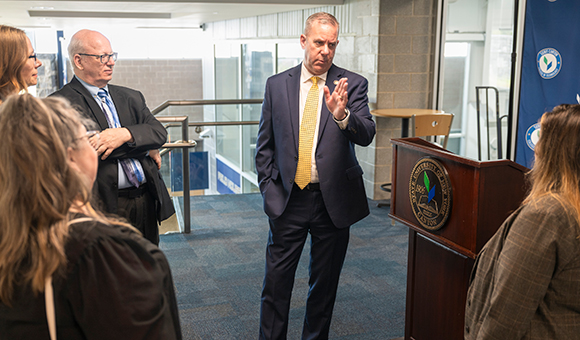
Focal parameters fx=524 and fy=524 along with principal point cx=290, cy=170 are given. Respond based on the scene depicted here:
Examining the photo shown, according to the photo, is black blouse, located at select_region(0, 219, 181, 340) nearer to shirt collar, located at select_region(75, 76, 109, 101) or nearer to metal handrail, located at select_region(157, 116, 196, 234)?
shirt collar, located at select_region(75, 76, 109, 101)

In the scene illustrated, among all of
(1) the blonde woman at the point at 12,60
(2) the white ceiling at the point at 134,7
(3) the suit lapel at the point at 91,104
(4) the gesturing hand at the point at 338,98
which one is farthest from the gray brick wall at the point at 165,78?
(4) the gesturing hand at the point at 338,98

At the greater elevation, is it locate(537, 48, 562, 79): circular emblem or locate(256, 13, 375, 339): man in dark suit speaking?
locate(537, 48, 562, 79): circular emblem

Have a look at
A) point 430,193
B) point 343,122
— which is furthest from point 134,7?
point 430,193

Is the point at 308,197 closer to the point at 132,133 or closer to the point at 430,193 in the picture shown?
the point at 430,193

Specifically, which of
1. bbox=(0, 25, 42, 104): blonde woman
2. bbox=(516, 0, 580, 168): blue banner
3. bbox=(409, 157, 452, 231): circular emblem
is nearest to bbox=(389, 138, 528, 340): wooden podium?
bbox=(409, 157, 452, 231): circular emblem

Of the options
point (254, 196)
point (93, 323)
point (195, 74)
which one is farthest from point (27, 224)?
point (195, 74)

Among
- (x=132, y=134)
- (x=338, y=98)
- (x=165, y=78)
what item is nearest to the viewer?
(x=338, y=98)

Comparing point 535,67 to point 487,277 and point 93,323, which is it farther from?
point 93,323

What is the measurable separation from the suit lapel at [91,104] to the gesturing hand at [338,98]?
3.04 ft

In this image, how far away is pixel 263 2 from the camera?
5578 mm

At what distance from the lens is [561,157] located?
128cm

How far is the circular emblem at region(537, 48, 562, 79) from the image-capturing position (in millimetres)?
4082

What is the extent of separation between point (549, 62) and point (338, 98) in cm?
292

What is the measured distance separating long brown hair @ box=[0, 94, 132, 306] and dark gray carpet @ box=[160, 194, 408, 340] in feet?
→ 6.19
